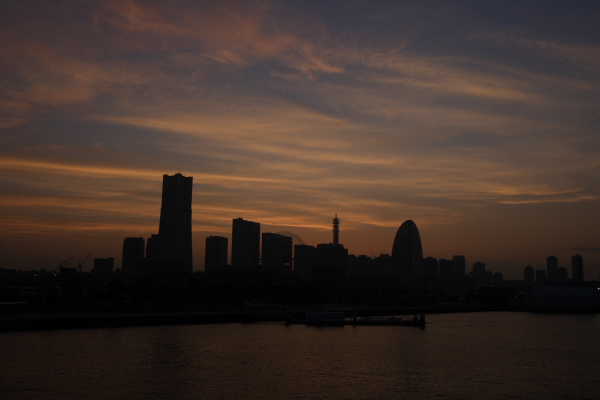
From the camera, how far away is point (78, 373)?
53688 millimetres

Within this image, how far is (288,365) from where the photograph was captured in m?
60.2

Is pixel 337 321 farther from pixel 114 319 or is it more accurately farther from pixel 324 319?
pixel 114 319

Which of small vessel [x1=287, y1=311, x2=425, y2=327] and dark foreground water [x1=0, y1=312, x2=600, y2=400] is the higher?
small vessel [x1=287, y1=311, x2=425, y2=327]

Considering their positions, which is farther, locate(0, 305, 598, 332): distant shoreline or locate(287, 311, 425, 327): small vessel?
locate(287, 311, 425, 327): small vessel

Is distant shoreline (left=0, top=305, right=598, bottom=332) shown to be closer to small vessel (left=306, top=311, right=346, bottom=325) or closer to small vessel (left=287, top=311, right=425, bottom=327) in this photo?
small vessel (left=287, top=311, right=425, bottom=327)

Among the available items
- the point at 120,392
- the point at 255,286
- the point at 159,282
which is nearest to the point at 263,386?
the point at 120,392

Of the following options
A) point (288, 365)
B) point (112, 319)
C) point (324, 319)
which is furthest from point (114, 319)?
point (288, 365)

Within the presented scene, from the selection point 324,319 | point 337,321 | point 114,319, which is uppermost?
point 114,319

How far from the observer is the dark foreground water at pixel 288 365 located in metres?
48.6

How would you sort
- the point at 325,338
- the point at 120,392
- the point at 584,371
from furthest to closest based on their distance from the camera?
the point at 325,338, the point at 584,371, the point at 120,392

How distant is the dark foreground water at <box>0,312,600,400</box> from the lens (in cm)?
4856

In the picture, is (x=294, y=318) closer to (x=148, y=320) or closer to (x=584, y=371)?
(x=148, y=320)

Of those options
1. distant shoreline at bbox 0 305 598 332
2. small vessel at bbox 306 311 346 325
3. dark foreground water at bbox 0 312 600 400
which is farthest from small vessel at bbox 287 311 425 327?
dark foreground water at bbox 0 312 600 400

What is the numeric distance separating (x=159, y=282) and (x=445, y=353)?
122m
